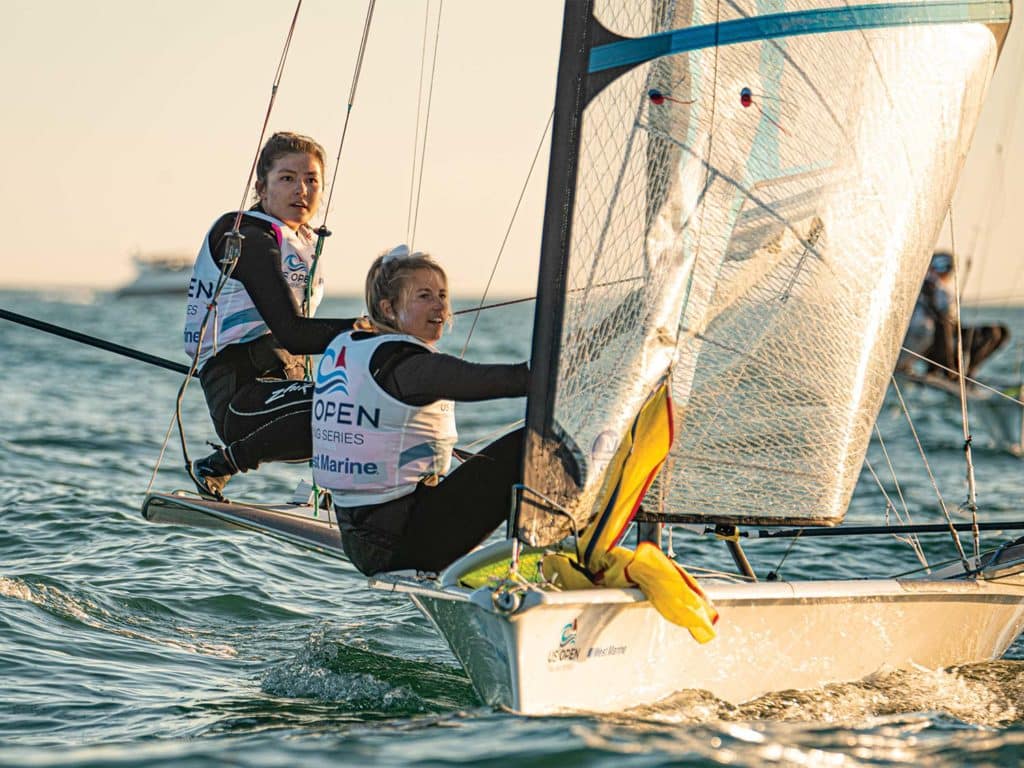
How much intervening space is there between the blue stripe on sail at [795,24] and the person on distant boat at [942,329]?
10.2m

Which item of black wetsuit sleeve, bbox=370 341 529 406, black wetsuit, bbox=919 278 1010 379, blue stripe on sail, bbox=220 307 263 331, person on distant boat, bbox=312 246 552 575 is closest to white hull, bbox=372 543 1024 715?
person on distant boat, bbox=312 246 552 575

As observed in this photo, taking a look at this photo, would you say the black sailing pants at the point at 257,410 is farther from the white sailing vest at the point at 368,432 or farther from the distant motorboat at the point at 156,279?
the distant motorboat at the point at 156,279

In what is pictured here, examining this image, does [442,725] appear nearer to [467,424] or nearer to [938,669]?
[938,669]

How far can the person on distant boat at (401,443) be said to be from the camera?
128 inches

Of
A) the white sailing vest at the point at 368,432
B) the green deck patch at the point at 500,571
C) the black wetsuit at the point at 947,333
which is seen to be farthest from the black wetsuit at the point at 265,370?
the black wetsuit at the point at 947,333

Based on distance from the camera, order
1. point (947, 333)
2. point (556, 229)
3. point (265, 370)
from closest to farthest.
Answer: point (556, 229), point (265, 370), point (947, 333)

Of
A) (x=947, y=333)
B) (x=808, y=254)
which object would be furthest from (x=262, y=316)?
(x=947, y=333)

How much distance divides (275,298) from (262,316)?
0.08 metres

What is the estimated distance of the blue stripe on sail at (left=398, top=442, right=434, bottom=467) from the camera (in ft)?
10.9

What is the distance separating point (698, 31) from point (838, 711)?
1.65 meters

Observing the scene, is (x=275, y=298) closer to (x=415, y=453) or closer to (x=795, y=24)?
(x=415, y=453)

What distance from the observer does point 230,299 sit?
404cm

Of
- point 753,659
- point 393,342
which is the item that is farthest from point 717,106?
point 753,659

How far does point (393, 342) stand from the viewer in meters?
3.24
